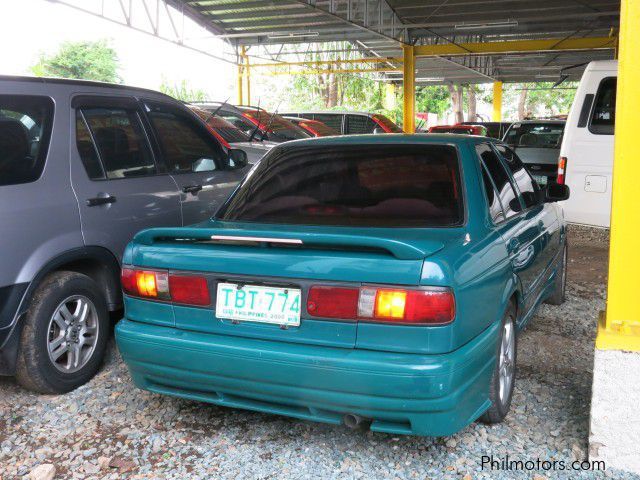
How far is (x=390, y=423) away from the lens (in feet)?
8.77

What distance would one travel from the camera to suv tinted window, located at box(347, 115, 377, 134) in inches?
707

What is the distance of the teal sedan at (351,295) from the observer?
2535 millimetres

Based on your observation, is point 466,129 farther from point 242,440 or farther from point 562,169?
point 242,440

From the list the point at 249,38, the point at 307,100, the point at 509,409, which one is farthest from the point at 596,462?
the point at 307,100

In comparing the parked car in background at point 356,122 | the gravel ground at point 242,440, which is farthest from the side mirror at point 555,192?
the parked car in background at point 356,122

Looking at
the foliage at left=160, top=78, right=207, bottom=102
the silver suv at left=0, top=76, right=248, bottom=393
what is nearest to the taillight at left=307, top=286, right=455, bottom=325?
the silver suv at left=0, top=76, right=248, bottom=393

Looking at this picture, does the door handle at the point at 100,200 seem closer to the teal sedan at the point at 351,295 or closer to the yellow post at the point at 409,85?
the teal sedan at the point at 351,295

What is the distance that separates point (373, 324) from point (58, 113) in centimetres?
234

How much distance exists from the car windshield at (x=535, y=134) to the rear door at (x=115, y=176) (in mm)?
9882

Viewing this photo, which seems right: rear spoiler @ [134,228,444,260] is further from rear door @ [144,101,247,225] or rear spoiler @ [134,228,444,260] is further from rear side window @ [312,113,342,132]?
rear side window @ [312,113,342,132]

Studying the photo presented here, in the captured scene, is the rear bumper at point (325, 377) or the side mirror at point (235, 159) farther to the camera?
the side mirror at point (235, 159)

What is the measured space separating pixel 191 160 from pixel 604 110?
4.82 metres

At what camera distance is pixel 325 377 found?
8.54 feet

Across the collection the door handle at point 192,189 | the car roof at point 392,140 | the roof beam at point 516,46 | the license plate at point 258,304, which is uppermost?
the roof beam at point 516,46
